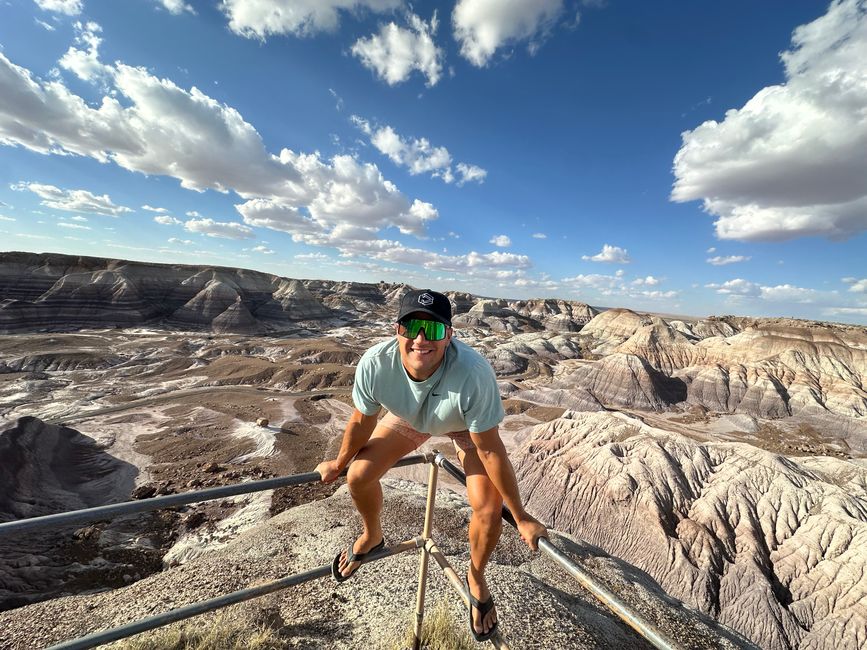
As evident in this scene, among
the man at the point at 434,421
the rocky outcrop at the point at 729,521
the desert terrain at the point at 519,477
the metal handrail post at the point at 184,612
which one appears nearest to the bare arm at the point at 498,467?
the man at the point at 434,421

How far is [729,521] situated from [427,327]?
1987 centimetres

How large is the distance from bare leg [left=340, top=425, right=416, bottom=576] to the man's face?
732 mm

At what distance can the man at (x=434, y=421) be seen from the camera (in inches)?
105

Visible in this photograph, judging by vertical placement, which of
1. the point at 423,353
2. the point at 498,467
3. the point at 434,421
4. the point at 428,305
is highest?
the point at 428,305

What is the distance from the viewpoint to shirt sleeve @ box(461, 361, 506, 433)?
104 inches

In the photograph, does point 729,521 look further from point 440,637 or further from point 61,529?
point 61,529

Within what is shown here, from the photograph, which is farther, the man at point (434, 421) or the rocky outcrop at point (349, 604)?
the rocky outcrop at point (349, 604)

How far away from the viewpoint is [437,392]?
2.81 metres

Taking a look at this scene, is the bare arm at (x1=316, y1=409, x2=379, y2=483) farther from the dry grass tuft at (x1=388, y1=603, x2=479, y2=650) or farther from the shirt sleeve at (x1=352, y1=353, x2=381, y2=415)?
the dry grass tuft at (x1=388, y1=603, x2=479, y2=650)

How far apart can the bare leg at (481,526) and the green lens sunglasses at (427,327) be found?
1141 mm

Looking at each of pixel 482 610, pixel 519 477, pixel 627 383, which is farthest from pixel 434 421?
pixel 627 383

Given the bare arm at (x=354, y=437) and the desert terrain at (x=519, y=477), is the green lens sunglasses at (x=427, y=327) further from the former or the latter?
the desert terrain at (x=519, y=477)

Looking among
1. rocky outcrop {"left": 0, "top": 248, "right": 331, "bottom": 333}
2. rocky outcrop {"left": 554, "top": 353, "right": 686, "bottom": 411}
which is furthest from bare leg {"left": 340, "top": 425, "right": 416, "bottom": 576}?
rocky outcrop {"left": 0, "top": 248, "right": 331, "bottom": 333}

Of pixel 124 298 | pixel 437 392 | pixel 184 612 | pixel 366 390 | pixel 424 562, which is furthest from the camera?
pixel 124 298
